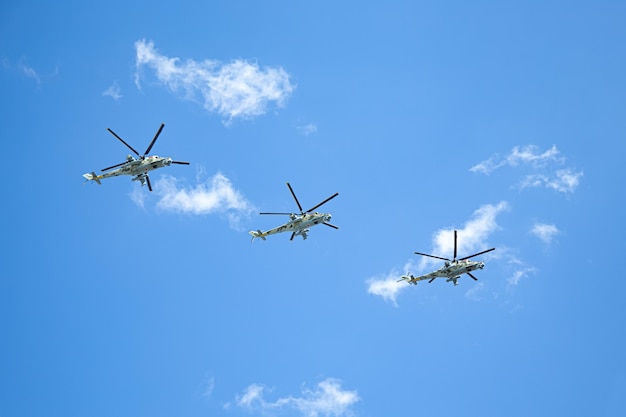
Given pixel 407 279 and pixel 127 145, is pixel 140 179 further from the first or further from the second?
pixel 407 279

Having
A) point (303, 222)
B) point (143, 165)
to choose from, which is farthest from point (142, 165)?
point (303, 222)

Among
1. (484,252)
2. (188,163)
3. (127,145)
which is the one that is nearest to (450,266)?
(484,252)

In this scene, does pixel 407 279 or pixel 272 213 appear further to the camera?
pixel 407 279

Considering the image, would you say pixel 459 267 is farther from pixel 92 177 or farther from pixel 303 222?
pixel 92 177

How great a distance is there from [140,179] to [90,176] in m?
8.61

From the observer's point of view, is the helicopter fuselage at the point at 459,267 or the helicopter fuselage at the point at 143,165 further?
the helicopter fuselage at the point at 459,267

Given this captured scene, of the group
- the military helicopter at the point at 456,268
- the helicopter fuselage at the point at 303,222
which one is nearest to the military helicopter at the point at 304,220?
the helicopter fuselage at the point at 303,222

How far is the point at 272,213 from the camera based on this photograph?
94.0 m

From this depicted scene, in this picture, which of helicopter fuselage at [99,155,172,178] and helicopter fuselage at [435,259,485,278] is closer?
helicopter fuselage at [99,155,172,178]

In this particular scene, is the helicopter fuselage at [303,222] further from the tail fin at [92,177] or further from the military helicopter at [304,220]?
the tail fin at [92,177]

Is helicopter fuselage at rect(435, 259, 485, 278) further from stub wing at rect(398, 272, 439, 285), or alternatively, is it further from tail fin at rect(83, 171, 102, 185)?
tail fin at rect(83, 171, 102, 185)

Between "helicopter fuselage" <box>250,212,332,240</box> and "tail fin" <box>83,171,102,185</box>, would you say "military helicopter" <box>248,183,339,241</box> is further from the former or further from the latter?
"tail fin" <box>83,171,102,185</box>

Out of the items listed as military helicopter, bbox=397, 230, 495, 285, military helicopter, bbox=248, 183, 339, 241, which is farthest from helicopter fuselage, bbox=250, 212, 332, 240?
military helicopter, bbox=397, 230, 495, 285

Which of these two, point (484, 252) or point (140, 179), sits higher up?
point (484, 252)
